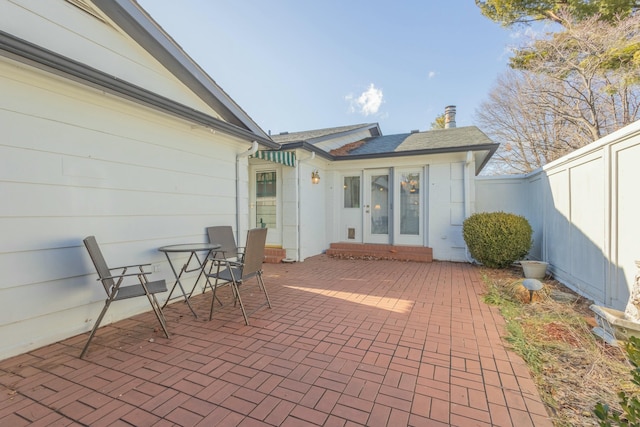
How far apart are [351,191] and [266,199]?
282cm

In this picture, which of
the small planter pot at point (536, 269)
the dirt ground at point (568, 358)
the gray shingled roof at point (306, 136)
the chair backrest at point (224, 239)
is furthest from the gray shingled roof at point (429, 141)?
the chair backrest at point (224, 239)

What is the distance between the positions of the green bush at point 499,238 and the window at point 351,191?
350cm

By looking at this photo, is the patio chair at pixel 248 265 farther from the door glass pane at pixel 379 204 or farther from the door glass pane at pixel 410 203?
the door glass pane at pixel 410 203

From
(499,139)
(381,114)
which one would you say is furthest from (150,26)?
(381,114)

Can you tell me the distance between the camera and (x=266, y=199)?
27.2 ft

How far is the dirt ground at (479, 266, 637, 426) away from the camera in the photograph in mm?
2137

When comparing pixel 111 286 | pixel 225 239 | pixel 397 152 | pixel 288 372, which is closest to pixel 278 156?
pixel 225 239

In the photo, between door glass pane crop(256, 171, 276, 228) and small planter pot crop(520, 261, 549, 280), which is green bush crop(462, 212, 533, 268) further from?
door glass pane crop(256, 171, 276, 228)

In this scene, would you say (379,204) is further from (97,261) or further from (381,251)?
(97,261)

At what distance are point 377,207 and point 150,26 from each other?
6.95 meters

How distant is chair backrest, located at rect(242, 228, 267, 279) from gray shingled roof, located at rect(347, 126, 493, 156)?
5704mm

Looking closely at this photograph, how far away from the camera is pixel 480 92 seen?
16734 mm

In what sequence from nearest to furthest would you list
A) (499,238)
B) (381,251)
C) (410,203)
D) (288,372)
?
(288,372), (499,238), (381,251), (410,203)

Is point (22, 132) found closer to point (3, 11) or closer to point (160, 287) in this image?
point (3, 11)
